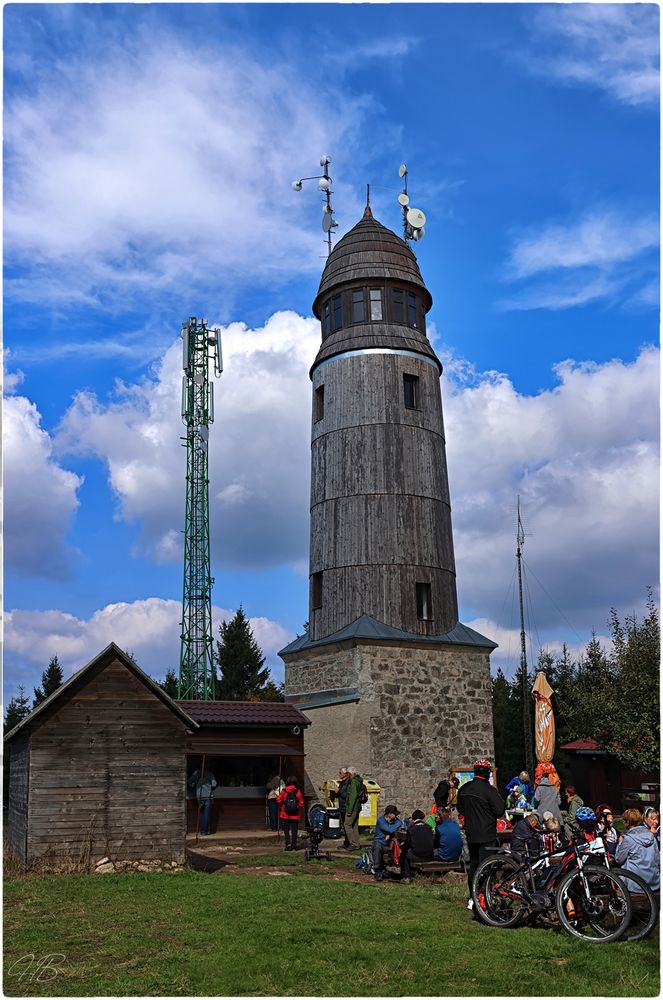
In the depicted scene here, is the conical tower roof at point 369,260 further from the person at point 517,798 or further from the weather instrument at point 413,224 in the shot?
the person at point 517,798

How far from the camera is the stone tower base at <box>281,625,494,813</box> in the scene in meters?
24.1

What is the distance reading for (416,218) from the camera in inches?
1258

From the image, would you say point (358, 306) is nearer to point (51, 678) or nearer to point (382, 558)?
point (382, 558)

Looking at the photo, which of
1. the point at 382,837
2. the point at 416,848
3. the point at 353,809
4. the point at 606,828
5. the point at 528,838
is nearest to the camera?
the point at 528,838

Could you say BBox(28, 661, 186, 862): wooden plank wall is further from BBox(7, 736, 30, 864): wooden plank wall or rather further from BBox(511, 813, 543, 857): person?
BBox(511, 813, 543, 857): person

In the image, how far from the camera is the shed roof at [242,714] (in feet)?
77.0

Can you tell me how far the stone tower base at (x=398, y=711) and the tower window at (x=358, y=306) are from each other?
10053mm

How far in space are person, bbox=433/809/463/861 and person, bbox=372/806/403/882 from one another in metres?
0.79

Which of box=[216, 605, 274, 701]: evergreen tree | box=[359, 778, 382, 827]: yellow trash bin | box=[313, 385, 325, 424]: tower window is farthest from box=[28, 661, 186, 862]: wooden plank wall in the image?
box=[216, 605, 274, 701]: evergreen tree

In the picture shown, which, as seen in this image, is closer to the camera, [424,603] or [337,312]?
[424,603]

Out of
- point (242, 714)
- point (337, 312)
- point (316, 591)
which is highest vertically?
point (337, 312)

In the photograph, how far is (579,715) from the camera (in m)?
28.2

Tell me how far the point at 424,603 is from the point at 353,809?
26.4 ft

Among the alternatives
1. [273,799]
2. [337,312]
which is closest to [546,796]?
[273,799]
